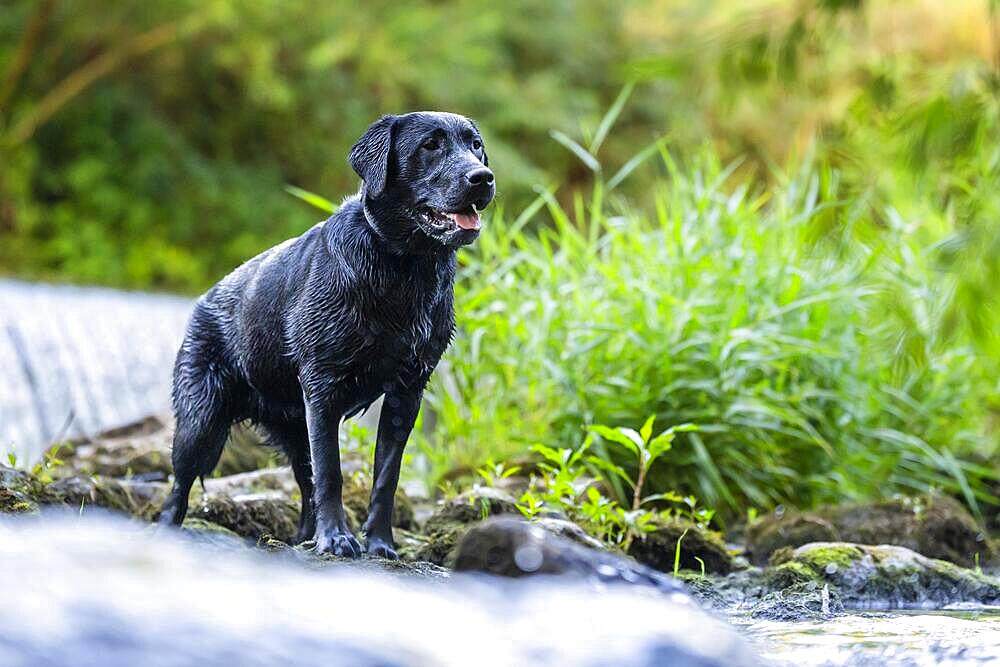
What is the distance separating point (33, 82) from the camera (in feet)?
49.5

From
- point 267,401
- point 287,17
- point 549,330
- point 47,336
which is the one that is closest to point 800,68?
point 267,401

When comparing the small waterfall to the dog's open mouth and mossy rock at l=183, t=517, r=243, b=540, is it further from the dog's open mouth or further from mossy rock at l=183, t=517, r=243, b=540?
the dog's open mouth

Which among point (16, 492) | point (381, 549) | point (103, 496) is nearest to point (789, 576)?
point (381, 549)

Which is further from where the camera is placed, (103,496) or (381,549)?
(103,496)

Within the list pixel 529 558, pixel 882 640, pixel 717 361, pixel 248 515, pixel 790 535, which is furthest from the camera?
pixel 717 361

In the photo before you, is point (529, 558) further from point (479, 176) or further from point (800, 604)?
point (800, 604)

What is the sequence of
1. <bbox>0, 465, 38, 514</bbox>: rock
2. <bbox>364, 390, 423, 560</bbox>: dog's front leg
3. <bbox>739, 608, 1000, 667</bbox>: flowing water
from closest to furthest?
<bbox>739, 608, 1000, 667</bbox>: flowing water, <bbox>364, 390, 423, 560</bbox>: dog's front leg, <bbox>0, 465, 38, 514</bbox>: rock

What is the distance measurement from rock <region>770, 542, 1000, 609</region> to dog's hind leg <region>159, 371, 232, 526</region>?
182 cm

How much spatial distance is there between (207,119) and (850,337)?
42.4 feet

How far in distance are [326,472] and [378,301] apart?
1.60 feet

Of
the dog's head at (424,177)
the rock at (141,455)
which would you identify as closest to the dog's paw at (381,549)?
the dog's head at (424,177)

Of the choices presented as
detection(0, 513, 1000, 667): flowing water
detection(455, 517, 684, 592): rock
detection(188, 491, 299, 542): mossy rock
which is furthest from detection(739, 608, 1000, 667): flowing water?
detection(188, 491, 299, 542): mossy rock

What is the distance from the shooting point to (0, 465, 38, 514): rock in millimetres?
3646

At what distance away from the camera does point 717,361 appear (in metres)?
5.41
